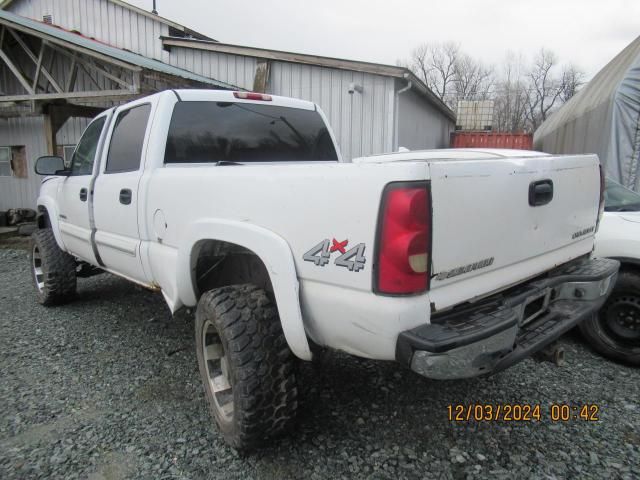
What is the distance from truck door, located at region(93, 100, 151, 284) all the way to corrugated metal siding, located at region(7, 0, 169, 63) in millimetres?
9205

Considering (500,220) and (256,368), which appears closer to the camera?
(500,220)

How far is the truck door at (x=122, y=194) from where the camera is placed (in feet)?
10.7

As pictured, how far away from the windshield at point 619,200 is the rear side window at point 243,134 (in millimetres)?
2507

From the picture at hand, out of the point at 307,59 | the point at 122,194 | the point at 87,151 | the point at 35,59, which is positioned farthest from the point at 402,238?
the point at 35,59

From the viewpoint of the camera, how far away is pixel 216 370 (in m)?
2.70

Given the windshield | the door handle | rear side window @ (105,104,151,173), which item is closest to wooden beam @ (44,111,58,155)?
rear side window @ (105,104,151,173)

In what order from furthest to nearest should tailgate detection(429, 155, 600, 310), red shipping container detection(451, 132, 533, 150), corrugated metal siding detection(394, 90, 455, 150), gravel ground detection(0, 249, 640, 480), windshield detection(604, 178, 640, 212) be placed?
red shipping container detection(451, 132, 533, 150)
corrugated metal siding detection(394, 90, 455, 150)
windshield detection(604, 178, 640, 212)
gravel ground detection(0, 249, 640, 480)
tailgate detection(429, 155, 600, 310)

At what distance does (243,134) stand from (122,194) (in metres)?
0.99

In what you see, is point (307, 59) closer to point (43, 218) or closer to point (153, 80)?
point (153, 80)

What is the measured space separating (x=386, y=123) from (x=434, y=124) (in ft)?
22.8

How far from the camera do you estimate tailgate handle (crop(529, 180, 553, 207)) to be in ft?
7.36

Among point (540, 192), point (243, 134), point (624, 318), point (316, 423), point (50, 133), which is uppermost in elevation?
point (50, 133)

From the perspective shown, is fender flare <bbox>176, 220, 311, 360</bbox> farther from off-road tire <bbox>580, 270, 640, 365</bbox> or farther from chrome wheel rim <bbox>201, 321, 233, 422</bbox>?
off-road tire <bbox>580, 270, 640, 365</bbox>

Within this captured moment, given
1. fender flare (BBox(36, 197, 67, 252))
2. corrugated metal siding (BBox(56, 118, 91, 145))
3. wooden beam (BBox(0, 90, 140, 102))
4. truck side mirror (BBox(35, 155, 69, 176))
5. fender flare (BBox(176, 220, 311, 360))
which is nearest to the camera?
fender flare (BBox(176, 220, 311, 360))
